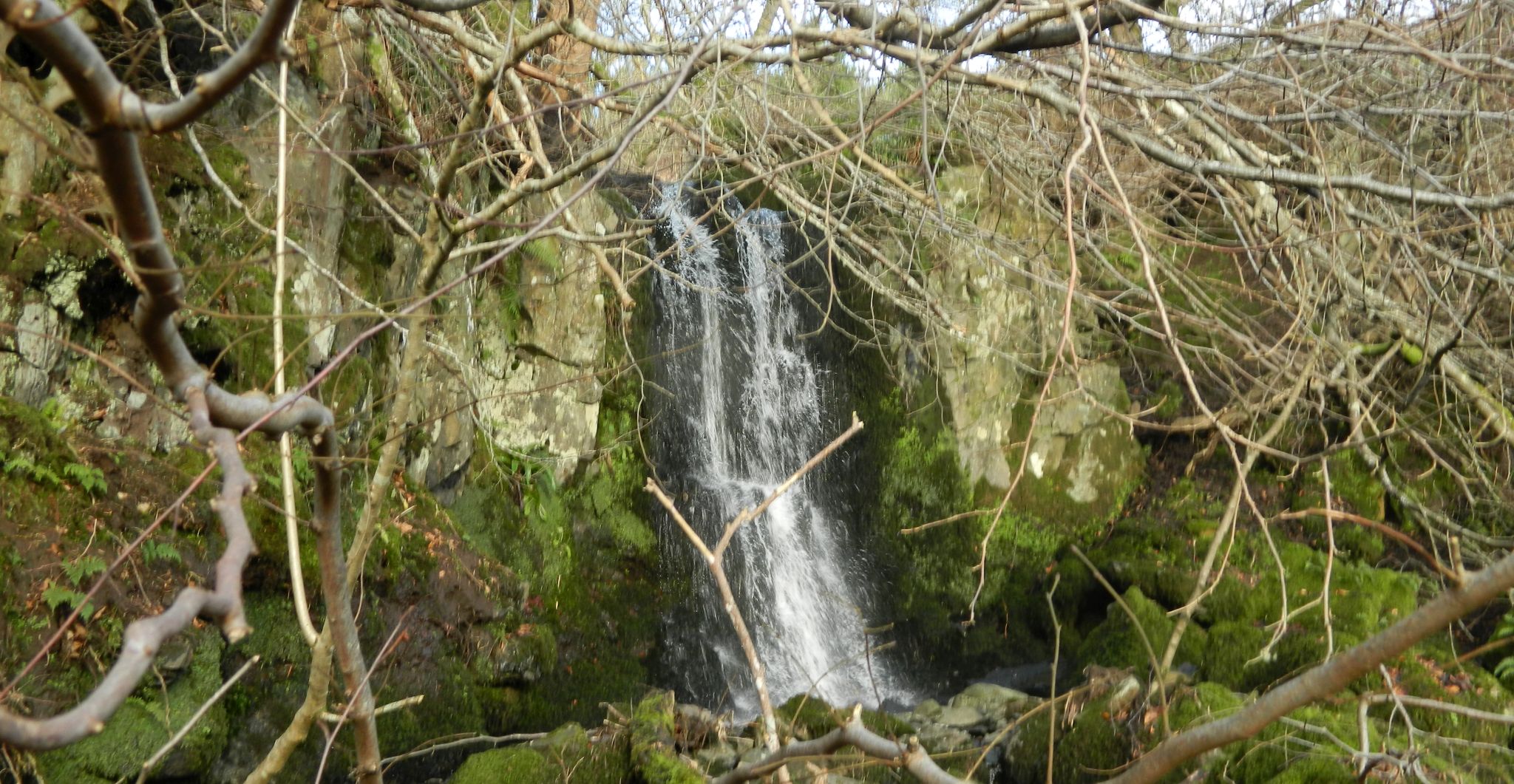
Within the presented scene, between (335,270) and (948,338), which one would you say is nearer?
(335,270)

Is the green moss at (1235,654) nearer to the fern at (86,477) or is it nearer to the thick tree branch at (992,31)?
the thick tree branch at (992,31)

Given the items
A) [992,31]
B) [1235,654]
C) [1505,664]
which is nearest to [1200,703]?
[1235,654]

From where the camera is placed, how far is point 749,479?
8141 millimetres

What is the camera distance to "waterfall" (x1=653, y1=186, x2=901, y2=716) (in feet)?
24.4

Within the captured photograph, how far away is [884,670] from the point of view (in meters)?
7.71

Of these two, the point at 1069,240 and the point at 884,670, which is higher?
the point at 1069,240

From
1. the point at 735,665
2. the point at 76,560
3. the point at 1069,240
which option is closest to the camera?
the point at 1069,240

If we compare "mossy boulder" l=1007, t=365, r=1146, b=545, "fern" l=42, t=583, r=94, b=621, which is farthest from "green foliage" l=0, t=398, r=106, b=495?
"mossy boulder" l=1007, t=365, r=1146, b=545

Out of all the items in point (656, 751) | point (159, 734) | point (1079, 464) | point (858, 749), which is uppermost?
point (858, 749)

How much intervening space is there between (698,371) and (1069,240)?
7006 mm

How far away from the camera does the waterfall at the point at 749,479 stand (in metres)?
7.44

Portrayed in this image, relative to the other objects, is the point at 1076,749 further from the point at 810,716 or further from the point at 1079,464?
the point at 1079,464

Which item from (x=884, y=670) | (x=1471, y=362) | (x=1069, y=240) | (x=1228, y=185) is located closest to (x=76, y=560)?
(x=1069, y=240)

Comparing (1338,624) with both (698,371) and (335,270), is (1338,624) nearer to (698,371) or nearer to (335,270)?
(698,371)
